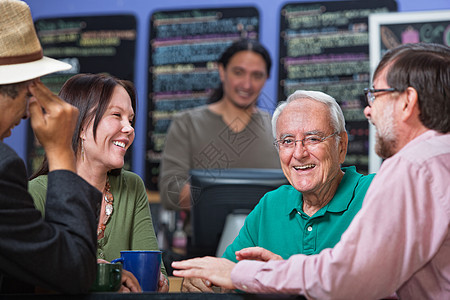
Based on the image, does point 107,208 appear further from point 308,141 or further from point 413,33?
point 413,33

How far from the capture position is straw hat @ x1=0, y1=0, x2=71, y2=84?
1189mm

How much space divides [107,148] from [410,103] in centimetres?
101

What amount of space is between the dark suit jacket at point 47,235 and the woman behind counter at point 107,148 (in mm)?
698

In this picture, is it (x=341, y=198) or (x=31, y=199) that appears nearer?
(x=31, y=199)

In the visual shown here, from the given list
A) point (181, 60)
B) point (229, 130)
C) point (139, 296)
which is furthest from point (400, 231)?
Answer: point (181, 60)

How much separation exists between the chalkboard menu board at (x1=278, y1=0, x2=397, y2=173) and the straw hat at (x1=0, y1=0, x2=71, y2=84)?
3.30 meters

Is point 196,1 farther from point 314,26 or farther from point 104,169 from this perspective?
point 104,169

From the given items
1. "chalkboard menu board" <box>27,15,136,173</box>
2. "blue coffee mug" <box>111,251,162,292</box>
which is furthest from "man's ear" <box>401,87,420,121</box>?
"chalkboard menu board" <box>27,15,136,173</box>

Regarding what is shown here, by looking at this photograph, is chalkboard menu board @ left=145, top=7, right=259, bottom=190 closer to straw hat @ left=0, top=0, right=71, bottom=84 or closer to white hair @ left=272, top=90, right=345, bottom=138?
white hair @ left=272, top=90, right=345, bottom=138

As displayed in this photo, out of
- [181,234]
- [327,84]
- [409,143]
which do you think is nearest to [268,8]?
[327,84]

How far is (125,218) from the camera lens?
187 centimetres

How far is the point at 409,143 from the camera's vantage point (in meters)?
1.25

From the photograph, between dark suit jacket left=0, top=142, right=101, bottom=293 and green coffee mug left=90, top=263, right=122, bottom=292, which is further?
green coffee mug left=90, top=263, right=122, bottom=292

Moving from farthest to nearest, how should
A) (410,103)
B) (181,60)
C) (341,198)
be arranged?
(181,60), (341,198), (410,103)
